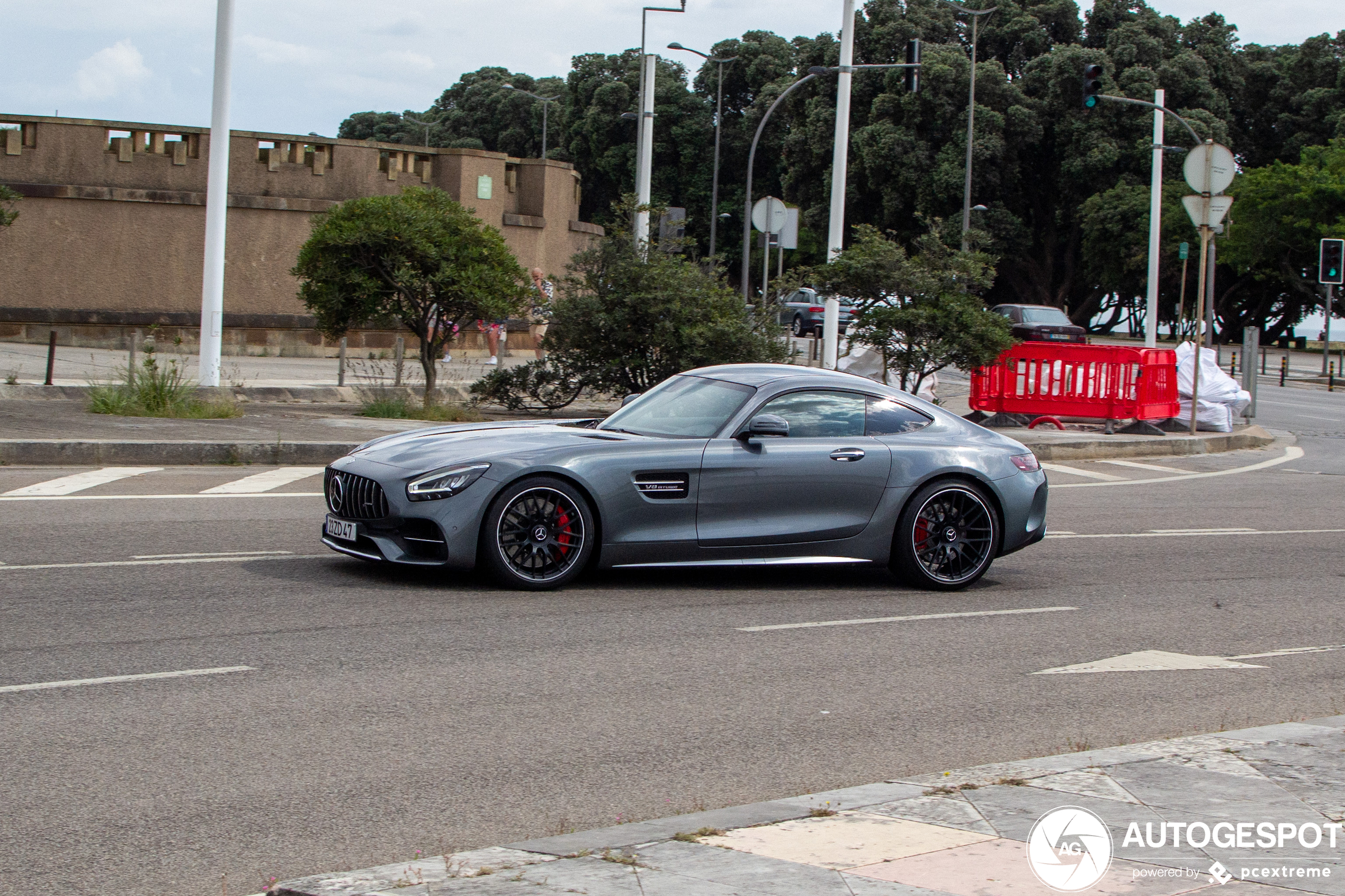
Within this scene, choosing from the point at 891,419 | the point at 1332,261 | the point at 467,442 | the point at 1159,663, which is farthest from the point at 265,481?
the point at 1332,261

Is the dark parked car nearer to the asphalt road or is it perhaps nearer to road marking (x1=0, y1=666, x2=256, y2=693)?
the asphalt road

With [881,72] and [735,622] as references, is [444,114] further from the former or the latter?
[735,622]

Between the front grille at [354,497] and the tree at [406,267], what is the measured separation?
8802mm

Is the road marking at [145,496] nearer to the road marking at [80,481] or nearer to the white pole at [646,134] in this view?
the road marking at [80,481]

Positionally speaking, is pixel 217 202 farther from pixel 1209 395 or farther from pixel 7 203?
pixel 1209 395

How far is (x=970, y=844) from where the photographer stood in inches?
170

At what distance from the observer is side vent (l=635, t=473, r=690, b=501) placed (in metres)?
8.56

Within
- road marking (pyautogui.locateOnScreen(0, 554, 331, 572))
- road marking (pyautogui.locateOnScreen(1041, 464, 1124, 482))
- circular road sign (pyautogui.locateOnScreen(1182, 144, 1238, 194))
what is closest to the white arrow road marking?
road marking (pyautogui.locateOnScreen(0, 554, 331, 572))

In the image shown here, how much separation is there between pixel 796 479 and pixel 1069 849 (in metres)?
4.80

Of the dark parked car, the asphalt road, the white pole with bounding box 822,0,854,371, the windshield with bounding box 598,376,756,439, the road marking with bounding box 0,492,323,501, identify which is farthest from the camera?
the dark parked car

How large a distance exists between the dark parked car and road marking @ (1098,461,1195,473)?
2177 cm

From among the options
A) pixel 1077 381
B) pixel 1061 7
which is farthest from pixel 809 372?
pixel 1061 7

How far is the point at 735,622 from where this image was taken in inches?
320

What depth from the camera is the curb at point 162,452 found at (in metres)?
13.8
